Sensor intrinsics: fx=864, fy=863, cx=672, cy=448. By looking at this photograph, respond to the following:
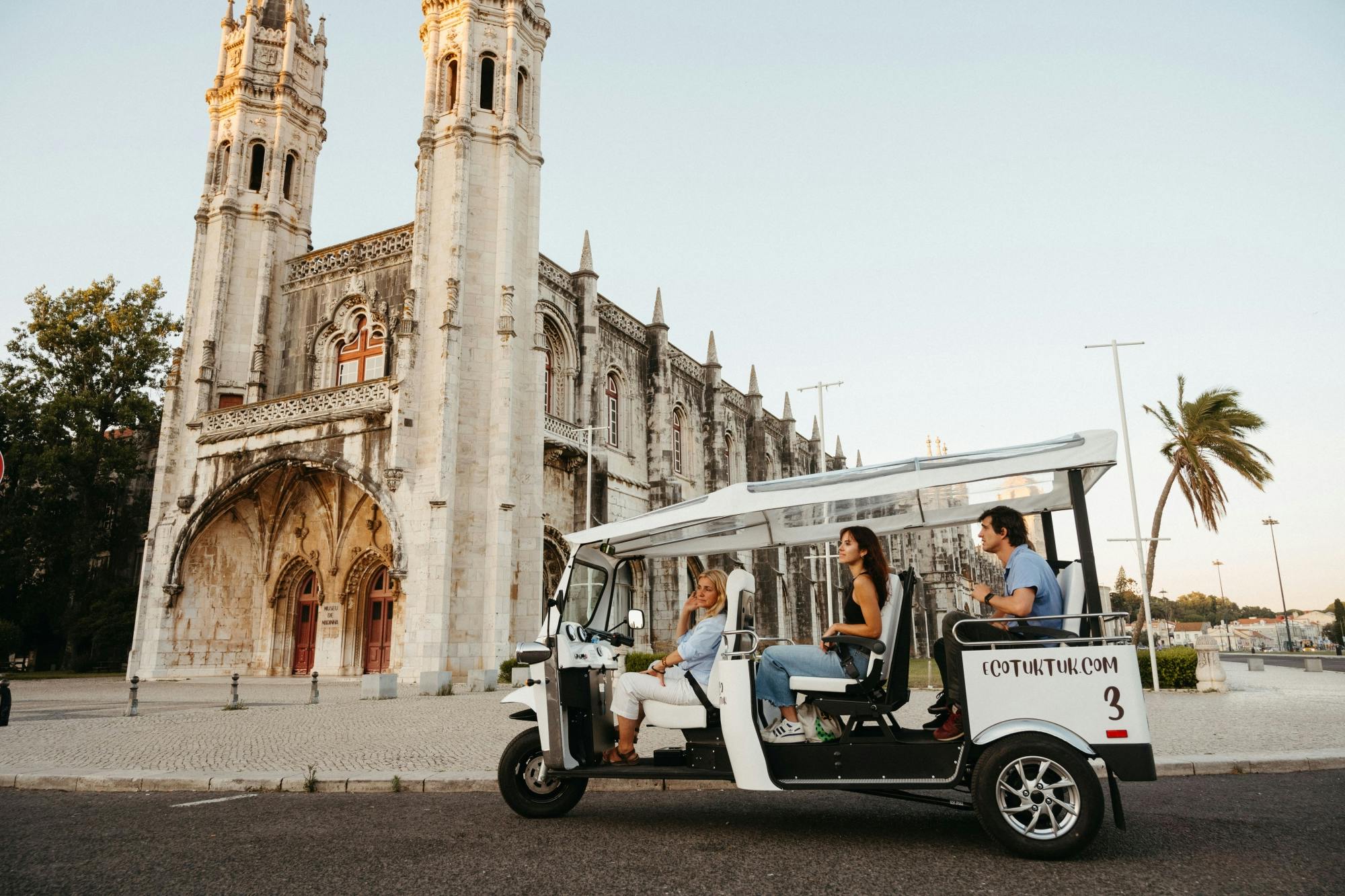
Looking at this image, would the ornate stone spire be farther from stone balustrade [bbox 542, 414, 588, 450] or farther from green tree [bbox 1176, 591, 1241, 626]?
green tree [bbox 1176, 591, 1241, 626]

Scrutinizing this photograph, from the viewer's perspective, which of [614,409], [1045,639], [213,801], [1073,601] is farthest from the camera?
[614,409]

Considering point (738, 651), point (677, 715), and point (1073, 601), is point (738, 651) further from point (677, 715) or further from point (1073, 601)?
point (1073, 601)

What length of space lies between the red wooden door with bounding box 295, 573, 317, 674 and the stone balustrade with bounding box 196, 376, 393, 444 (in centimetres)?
462

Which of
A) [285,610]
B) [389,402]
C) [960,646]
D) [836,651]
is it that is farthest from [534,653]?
[285,610]

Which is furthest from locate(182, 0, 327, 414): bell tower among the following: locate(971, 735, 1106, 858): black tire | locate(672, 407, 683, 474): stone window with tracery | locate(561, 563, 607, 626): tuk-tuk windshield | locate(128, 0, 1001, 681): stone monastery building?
locate(971, 735, 1106, 858): black tire

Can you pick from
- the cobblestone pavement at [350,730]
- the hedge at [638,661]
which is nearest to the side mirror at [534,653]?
the cobblestone pavement at [350,730]

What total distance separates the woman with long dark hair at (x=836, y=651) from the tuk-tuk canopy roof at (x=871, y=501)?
35cm

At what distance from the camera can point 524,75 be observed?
24.2m

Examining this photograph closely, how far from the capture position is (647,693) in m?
5.34

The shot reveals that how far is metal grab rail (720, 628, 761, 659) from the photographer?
4.93 metres

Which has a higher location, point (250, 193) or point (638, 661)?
point (250, 193)

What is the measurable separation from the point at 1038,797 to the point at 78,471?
32.3 m

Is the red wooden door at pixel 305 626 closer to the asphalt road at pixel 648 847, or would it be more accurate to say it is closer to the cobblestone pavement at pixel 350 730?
the cobblestone pavement at pixel 350 730

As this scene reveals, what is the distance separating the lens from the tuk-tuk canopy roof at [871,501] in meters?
4.95
